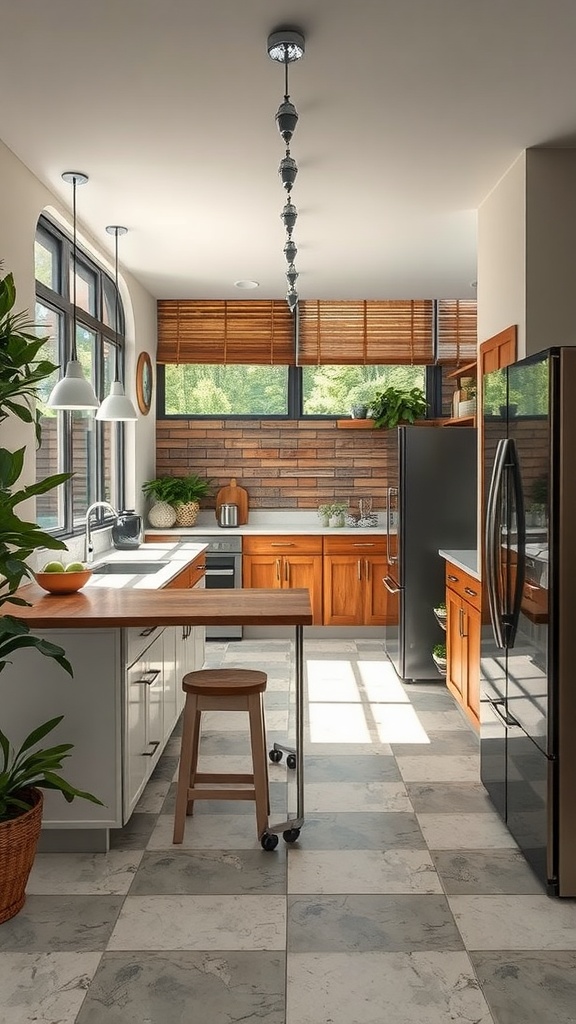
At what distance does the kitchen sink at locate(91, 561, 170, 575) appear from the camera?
4.66 m

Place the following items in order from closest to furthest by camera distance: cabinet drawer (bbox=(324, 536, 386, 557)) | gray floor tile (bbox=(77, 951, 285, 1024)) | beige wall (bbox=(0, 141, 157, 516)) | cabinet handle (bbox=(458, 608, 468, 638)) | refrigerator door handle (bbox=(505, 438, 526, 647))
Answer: gray floor tile (bbox=(77, 951, 285, 1024)), refrigerator door handle (bbox=(505, 438, 526, 647)), beige wall (bbox=(0, 141, 157, 516)), cabinet handle (bbox=(458, 608, 468, 638)), cabinet drawer (bbox=(324, 536, 386, 557))

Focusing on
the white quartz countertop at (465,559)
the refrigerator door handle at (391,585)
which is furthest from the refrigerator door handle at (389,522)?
the white quartz countertop at (465,559)

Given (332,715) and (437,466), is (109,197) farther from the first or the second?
(332,715)

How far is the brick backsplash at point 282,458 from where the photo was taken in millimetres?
7164

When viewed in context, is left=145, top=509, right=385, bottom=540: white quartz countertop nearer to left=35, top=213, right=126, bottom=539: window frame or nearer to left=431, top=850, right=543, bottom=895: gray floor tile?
left=35, top=213, right=126, bottom=539: window frame

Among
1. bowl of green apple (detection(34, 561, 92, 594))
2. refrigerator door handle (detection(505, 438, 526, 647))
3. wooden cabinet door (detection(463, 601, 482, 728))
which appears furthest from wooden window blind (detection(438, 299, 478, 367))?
bowl of green apple (detection(34, 561, 92, 594))

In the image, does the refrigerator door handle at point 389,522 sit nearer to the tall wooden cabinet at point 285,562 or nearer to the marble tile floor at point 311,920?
the tall wooden cabinet at point 285,562

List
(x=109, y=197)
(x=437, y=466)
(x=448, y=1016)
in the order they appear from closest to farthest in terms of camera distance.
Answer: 1. (x=448, y=1016)
2. (x=109, y=197)
3. (x=437, y=466)

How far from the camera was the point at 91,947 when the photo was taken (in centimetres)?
237

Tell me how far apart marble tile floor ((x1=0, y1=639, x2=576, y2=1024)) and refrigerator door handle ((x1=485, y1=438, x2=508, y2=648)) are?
804mm

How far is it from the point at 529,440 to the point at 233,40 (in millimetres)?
1640

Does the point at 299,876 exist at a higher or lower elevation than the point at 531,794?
lower

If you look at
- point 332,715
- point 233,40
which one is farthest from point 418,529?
point 233,40

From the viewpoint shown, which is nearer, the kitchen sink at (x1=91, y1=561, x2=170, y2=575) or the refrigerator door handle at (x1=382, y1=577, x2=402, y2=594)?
the kitchen sink at (x1=91, y1=561, x2=170, y2=575)
